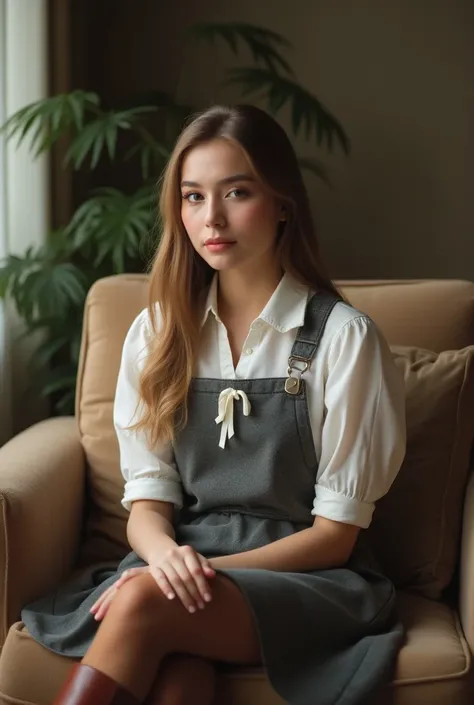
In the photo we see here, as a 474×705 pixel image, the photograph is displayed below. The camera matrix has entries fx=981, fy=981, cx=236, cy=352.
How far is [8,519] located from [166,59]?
1704 millimetres

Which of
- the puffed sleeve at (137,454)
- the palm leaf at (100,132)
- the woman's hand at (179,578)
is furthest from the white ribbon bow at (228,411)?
the palm leaf at (100,132)

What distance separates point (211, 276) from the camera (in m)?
A: 1.75

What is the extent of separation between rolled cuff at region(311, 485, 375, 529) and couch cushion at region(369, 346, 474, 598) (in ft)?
0.66

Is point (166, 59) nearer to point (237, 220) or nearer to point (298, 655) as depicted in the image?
point (237, 220)

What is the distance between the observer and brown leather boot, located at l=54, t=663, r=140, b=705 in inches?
48.1

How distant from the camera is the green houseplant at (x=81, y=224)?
219 centimetres

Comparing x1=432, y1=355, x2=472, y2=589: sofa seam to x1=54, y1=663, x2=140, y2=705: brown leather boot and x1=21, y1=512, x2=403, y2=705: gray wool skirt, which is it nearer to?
x1=21, y1=512, x2=403, y2=705: gray wool skirt

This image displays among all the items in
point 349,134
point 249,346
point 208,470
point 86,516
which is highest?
point 349,134

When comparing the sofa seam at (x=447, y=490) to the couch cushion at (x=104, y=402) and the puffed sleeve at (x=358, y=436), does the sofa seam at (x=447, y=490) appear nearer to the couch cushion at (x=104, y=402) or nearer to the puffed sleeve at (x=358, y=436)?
the puffed sleeve at (x=358, y=436)

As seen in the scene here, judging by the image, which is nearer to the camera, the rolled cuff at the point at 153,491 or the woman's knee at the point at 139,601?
the woman's knee at the point at 139,601

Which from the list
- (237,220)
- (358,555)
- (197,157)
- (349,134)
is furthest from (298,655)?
(349,134)

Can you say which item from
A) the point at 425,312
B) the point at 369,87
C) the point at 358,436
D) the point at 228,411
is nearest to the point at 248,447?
the point at 228,411

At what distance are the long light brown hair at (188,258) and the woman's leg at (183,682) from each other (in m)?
0.40

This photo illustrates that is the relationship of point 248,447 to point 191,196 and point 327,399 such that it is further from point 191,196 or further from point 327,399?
point 191,196
